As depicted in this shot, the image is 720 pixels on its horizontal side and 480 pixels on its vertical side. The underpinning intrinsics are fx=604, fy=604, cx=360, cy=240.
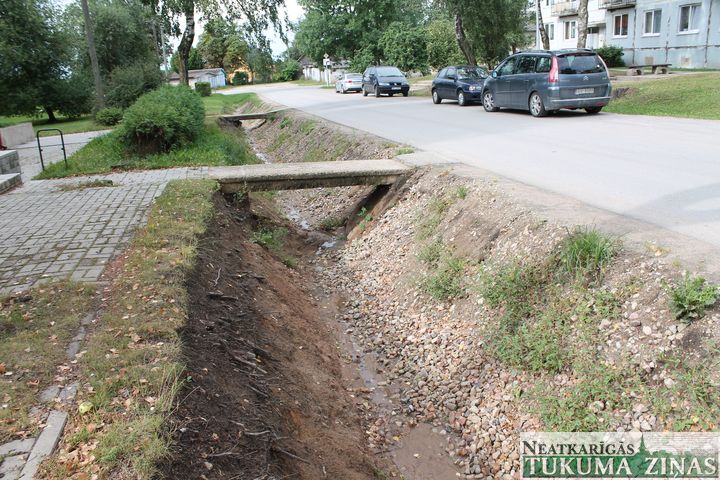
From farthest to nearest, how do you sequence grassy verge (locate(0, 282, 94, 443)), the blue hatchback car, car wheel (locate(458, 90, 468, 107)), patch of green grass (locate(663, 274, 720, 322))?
car wheel (locate(458, 90, 468, 107)) < the blue hatchback car < patch of green grass (locate(663, 274, 720, 322)) < grassy verge (locate(0, 282, 94, 443))

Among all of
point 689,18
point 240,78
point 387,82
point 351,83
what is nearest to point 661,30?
point 689,18

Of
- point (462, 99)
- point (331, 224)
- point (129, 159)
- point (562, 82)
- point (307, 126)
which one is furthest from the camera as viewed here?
point (462, 99)

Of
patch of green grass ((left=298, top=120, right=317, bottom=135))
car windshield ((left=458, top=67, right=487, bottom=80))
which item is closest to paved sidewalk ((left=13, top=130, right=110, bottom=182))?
patch of green grass ((left=298, top=120, right=317, bottom=135))

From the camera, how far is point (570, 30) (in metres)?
47.7

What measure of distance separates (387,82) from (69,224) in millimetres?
24125

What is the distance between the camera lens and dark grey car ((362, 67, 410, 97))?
30.2 m

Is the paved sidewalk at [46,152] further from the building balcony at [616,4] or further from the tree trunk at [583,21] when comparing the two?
the building balcony at [616,4]

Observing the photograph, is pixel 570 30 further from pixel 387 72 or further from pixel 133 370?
pixel 133 370

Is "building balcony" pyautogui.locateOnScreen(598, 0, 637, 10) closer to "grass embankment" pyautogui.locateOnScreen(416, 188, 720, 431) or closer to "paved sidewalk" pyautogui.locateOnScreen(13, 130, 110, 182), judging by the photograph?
"paved sidewalk" pyautogui.locateOnScreen(13, 130, 110, 182)

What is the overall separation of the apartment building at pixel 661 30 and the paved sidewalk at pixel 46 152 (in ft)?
95.1

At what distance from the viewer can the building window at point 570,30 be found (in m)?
47.1

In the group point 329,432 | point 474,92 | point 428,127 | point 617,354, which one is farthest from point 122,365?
point 474,92

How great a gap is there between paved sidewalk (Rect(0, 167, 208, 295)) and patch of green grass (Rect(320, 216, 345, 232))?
241 cm

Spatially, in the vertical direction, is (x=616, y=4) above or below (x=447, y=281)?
above
